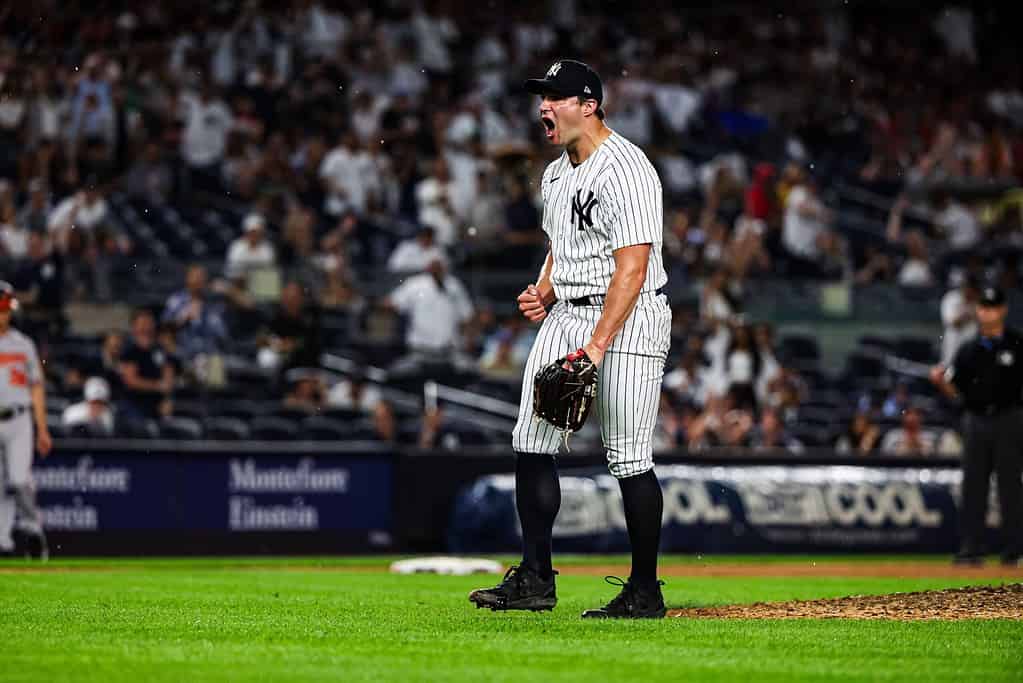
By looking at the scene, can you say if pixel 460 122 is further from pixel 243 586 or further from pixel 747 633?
pixel 747 633

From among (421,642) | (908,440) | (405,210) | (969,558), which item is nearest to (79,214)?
(405,210)

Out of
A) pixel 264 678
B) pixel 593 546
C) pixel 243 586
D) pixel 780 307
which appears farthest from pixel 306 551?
pixel 264 678

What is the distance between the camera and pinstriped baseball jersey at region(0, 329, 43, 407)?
44.2ft

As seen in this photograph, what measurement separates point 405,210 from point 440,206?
0.94 m

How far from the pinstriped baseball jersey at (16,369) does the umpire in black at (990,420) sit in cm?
736

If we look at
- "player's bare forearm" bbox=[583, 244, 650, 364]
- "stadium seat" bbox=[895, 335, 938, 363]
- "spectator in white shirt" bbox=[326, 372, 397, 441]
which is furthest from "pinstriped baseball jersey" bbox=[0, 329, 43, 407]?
"stadium seat" bbox=[895, 335, 938, 363]

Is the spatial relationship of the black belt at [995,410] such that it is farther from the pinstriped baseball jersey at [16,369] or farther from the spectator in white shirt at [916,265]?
the pinstriped baseball jersey at [16,369]

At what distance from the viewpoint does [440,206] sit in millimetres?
20000

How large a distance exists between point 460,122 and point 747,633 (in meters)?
15.8

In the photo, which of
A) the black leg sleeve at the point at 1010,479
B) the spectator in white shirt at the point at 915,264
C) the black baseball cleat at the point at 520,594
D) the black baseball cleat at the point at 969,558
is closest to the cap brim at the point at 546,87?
the black baseball cleat at the point at 520,594

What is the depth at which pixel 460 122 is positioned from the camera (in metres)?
21.8

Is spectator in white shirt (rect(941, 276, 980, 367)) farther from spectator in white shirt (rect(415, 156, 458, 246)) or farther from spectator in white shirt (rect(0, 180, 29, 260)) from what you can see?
spectator in white shirt (rect(0, 180, 29, 260))

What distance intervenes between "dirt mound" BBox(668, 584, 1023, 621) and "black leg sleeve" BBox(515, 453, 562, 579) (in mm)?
810

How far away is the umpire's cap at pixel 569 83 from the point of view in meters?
7.02
